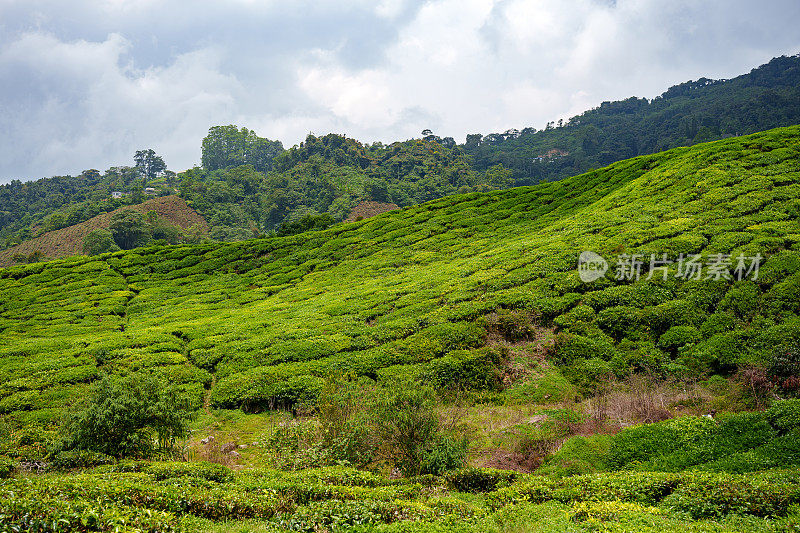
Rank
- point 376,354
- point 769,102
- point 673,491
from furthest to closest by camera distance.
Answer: point 769,102
point 376,354
point 673,491

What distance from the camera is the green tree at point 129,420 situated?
43.9 ft

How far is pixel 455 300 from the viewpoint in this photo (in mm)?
25125

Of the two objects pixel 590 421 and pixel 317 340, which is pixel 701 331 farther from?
pixel 317 340

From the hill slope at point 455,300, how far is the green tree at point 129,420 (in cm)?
481

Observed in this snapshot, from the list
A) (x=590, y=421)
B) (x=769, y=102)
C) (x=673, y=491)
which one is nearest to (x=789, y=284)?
(x=590, y=421)

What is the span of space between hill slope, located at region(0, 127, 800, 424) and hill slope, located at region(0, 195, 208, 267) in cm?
5069

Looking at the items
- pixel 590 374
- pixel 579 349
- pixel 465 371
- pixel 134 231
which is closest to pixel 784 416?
pixel 590 374

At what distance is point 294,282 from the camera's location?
131ft

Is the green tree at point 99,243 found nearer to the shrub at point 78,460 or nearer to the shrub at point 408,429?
the shrub at point 78,460

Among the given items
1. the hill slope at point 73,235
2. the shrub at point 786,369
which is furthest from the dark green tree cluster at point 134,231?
the shrub at point 786,369

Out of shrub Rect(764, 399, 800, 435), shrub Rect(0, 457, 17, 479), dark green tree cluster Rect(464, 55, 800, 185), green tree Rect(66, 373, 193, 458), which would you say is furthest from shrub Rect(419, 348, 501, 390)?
dark green tree cluster Rect(464, 55, 800, 185)

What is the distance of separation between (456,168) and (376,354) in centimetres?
11870

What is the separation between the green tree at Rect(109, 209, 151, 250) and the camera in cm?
8725

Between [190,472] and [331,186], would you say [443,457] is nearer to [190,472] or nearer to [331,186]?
[190,472]
